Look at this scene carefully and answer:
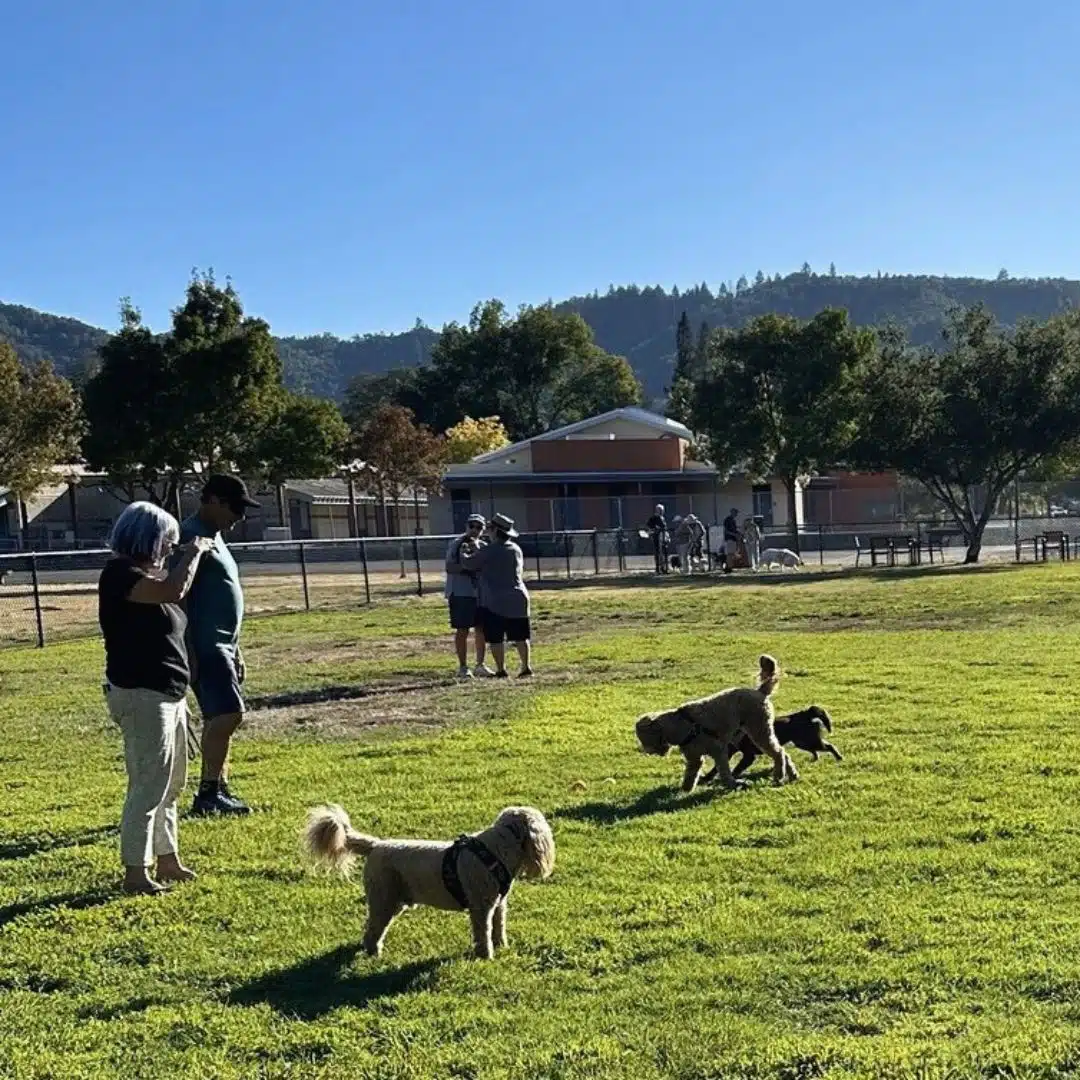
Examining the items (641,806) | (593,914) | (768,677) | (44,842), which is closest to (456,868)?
(593,914)

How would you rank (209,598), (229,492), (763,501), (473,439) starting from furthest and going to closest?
1. (473,439)
2. (763,501)
3. (209,598)
4. (229,492)

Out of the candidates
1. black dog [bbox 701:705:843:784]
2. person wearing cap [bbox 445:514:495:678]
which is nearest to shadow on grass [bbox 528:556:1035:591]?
person wearing cap [bbox 445:514:495:678]

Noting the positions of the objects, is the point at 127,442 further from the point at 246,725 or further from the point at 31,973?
the point at 31,973

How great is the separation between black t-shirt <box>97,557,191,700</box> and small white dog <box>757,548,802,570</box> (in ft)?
85.7

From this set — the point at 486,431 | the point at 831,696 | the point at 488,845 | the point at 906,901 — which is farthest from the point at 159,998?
the point at 486,431

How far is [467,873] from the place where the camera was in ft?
14.1

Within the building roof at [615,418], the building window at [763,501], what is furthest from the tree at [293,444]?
the building window at [763,501]

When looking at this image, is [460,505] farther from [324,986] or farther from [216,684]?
[324,986]

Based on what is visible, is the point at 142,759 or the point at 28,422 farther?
the point at 28,422

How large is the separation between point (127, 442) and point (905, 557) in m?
25.6

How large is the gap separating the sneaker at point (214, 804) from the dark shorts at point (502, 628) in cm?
527

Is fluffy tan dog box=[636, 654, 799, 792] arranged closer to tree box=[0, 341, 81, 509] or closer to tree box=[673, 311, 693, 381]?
tree box=[0, 341, 81, 509]

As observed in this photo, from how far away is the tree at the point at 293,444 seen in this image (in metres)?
42.3

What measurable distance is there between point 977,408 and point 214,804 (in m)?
28.2
